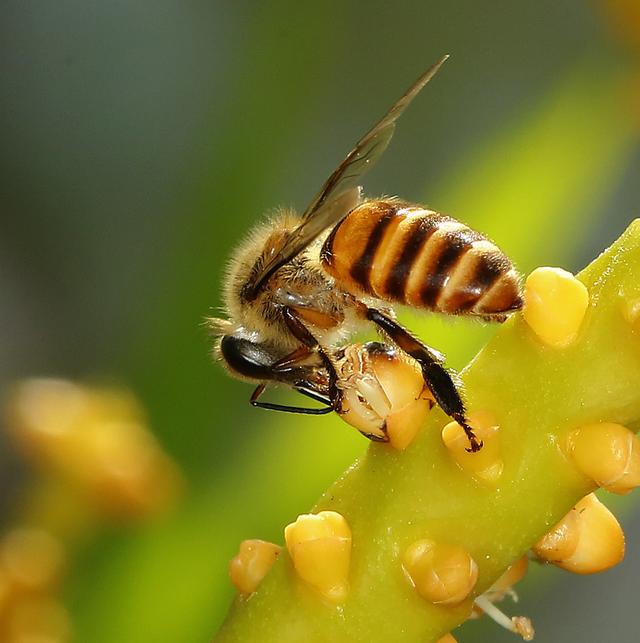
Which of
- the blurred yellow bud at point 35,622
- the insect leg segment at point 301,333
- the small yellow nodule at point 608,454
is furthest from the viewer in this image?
the insect leg segment at point 301,333

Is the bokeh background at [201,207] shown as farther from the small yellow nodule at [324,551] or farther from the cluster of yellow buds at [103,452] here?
the small yellow nodule at [324,551]

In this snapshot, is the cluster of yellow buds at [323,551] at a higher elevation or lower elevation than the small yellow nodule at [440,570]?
lower

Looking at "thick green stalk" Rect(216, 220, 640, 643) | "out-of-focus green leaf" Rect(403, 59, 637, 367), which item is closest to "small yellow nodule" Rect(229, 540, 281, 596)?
"thick green stalk" Rect(216, 220, 640, 643)

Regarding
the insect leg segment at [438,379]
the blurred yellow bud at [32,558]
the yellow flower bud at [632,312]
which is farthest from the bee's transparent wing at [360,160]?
the yellow flower bud at [632,312]

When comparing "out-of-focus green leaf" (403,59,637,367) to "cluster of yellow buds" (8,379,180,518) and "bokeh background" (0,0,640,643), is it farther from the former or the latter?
"cluster of yellow buds" (8,379,180,518)

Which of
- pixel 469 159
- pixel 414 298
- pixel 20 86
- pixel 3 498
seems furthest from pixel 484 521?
pixel 20 86

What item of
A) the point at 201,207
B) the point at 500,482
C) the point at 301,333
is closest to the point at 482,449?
the point at 500,482

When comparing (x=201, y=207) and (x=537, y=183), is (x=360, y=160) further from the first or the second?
Answer: (x=201, y=207)
